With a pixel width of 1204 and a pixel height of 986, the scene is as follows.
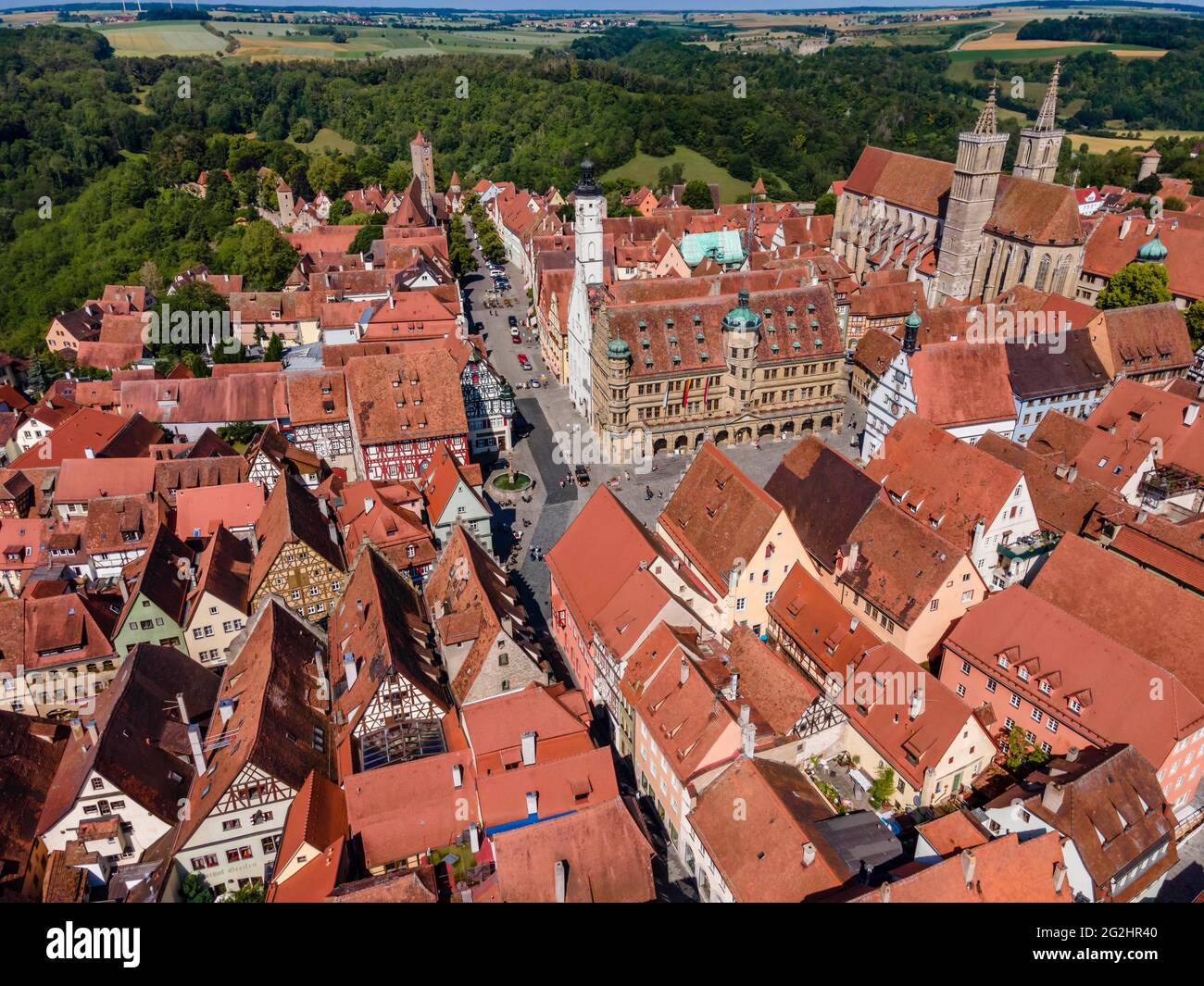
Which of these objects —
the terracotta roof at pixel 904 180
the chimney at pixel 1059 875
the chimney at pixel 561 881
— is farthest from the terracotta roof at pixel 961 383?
the terracotta roof at pixel 904 180

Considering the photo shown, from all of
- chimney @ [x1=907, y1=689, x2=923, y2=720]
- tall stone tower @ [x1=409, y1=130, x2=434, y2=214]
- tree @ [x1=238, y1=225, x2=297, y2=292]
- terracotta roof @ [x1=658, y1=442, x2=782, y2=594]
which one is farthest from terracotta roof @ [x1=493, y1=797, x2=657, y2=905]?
tall stone tower @ [x1=409, y1=130, x2=434, y2=214]

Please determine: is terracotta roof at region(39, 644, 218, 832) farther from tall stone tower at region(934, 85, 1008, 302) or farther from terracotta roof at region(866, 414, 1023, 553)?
tall stone tower at region(934, 85, 1008, 302)

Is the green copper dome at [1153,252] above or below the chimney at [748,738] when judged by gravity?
above

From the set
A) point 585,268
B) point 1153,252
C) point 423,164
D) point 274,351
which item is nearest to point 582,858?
point 585,268

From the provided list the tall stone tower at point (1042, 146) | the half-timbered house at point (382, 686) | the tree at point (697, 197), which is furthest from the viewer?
the tree at point (697, 197)

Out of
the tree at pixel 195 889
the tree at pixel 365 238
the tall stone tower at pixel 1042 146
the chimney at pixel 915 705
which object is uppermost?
the tall stone tower at pixel 1042 146

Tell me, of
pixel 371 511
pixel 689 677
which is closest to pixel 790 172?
pixel 371 511

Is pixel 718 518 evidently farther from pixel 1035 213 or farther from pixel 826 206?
pixel 826 206

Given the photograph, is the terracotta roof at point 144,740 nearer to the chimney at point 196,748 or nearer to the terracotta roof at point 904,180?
the chimney at point 196,748
